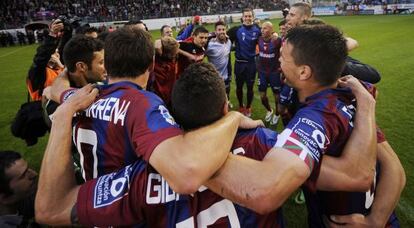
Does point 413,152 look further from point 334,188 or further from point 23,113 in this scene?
point 23,113

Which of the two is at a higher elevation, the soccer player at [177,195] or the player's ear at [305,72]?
the player's ear at [305,72]

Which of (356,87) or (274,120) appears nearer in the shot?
(356,87)

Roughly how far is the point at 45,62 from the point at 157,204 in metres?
3.11

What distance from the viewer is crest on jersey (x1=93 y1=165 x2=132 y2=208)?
1.61 meters

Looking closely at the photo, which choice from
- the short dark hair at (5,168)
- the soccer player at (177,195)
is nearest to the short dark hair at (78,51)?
the short dark hair at (5,168)

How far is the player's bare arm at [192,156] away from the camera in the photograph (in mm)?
1363

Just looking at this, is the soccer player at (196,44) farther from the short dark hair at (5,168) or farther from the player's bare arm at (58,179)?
the player's bare arm at (58,179)

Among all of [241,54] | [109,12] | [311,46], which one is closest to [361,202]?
→ [311,46]

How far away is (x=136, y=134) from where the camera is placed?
1609 millimetres

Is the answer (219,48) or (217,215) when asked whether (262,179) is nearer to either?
(217,215)

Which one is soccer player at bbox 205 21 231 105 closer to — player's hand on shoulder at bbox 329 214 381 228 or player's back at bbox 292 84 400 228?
player's back at bbox 292 84 400 228

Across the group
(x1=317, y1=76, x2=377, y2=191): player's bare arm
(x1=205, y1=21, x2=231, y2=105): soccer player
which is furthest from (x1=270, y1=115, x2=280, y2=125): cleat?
(x1=317, y1=76, x2=377, y2=191): player's bare arm

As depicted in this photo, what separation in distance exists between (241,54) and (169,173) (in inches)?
261

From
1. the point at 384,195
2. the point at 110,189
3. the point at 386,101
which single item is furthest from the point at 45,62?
the point at 386,101
